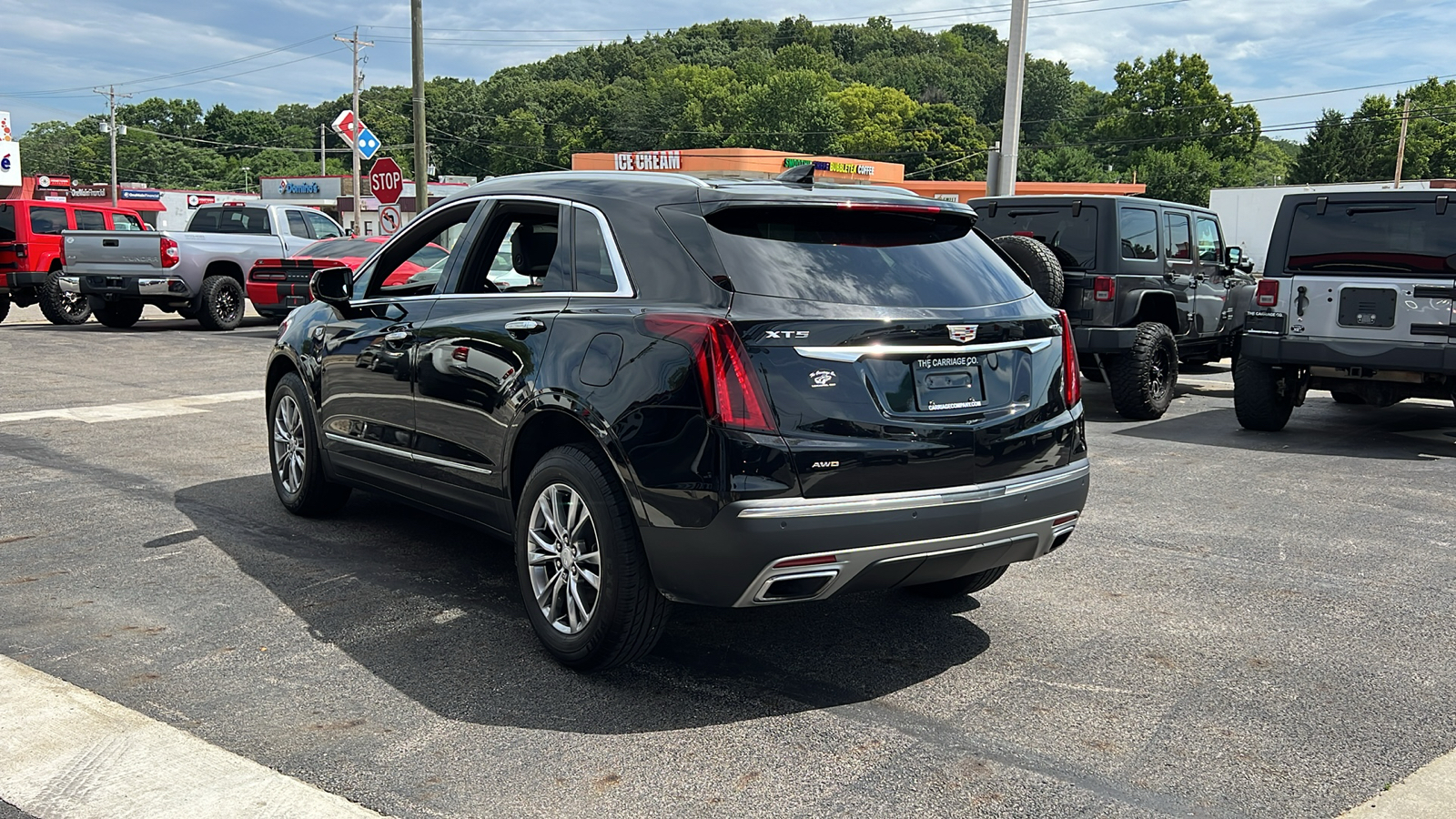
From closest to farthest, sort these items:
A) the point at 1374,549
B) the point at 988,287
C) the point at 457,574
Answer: the point at 988,287, the point at 457,574, the point at 1374,549

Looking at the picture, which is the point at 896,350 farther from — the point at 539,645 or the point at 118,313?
the point at 118,313

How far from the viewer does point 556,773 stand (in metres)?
3.49

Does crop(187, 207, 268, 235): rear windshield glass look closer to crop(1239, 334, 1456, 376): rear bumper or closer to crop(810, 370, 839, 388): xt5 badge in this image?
crop(1239, 334, 1456, 376): rear bumper

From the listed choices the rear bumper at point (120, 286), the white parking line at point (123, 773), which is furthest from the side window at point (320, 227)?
the white parking line at point (123, 773)

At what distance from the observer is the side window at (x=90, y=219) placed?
75.2ft

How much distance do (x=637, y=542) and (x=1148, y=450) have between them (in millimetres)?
6391

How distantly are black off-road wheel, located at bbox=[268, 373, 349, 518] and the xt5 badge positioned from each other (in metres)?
3.32

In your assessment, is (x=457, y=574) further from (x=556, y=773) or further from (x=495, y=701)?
(x=556, y=773)

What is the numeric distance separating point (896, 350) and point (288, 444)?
12.8 ft

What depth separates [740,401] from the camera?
374 cm

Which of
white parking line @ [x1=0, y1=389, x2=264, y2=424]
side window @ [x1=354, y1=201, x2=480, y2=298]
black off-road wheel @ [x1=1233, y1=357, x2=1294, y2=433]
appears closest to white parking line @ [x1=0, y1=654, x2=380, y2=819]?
side window @ [x1=354, y1=201, x2=480, y2=298]

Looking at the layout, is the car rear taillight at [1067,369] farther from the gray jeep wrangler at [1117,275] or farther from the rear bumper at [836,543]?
the gray jeep wrangler at [1117,275]

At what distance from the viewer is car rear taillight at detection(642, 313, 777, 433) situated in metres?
3.73

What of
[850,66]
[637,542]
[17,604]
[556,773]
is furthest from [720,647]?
[850,66]
